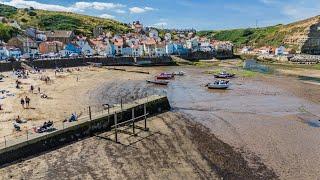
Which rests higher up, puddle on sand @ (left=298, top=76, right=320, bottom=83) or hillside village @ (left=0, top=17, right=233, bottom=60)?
hillside village @ (left=0, top=17, right=233, bottom=60)

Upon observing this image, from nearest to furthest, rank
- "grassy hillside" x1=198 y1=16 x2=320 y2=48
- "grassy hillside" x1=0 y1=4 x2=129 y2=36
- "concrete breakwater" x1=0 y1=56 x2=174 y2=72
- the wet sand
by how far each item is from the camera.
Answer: the wet sand → "concrete breakwater" x1=0 y1=56 x2=174 y2=72 → "grassy hillside" x1=198 y1=16 x2=320 y2=48 → "grassy hillside" x1=0 y1=4 x2=129 y2=36

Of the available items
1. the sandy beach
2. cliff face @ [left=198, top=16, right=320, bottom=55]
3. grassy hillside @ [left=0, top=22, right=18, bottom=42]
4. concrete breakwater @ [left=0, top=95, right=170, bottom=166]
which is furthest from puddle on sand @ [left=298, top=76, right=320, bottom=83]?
grassy hillside @ [left=0, top=22, right=18, bottom=42]

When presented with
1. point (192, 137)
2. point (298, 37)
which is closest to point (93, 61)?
point (192, 137)

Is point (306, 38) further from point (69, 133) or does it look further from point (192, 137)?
point (69, 133)

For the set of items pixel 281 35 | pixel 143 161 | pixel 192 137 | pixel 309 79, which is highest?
pixel 281 35

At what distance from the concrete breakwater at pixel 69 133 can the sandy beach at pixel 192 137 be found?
795 mm

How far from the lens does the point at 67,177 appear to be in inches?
852

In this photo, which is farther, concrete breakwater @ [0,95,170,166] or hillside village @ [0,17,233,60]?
hillside village @ [0,17,233,60]

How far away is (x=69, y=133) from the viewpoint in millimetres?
28031

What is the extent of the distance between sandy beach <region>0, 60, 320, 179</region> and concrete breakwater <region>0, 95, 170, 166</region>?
795 mm

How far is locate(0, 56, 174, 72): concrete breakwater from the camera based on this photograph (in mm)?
74375

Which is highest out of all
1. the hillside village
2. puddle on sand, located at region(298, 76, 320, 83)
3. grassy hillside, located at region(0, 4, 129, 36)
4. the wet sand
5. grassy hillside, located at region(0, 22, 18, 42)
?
grassy hillside, located at region(0, 4, 129, 36)

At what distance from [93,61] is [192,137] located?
63007 millimetres

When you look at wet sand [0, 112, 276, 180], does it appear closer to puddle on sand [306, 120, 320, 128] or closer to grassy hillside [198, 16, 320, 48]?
puddle on sand [306, 120, 320, 128]
